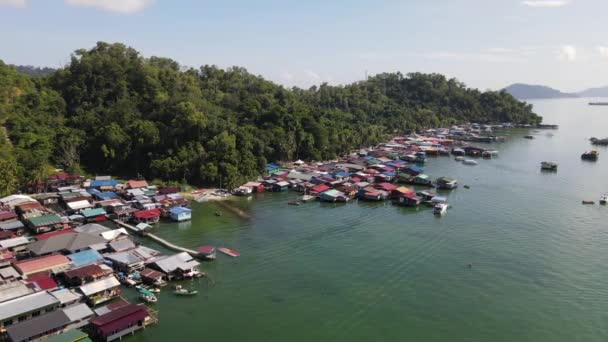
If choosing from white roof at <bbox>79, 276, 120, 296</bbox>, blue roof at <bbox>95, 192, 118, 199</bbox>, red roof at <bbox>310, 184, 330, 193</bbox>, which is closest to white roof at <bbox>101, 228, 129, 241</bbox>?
white roof at <bbox>79, 276, 120, 296</bbox>

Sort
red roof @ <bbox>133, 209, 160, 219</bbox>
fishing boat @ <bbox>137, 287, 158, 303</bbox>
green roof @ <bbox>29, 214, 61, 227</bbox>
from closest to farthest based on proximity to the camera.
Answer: fishing boat @ <bbox>137, 287, 158, 303</bbox>, green roof @ <bbox>29, 214, 61, 227</bbox>, red roof @ <bbox>133, 209, 160, 219</bbox>

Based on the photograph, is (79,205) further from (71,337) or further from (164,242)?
(71,337)

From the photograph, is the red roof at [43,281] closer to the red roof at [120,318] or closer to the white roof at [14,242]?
the red roof at [120,318]

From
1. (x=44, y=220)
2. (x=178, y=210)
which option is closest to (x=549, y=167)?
(x=178, y=210)

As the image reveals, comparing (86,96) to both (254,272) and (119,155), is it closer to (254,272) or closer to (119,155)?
(119,155)

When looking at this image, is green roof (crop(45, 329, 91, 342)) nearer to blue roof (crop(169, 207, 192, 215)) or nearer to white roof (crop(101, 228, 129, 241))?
white roof (crop(101, 228, 129, 241))

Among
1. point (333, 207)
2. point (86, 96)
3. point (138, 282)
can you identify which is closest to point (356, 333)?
point (138, 282)
